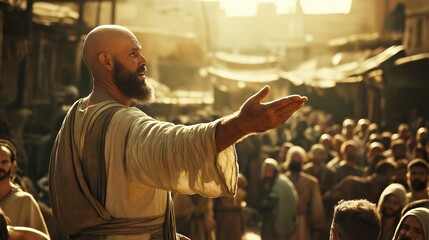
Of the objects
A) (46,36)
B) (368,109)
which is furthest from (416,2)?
(46,36)

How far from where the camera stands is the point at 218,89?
37406 millimetres

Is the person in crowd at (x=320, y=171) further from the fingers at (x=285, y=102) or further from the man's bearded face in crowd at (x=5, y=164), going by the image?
the fingers at (x=285, y=102)

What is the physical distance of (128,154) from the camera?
3.81 meters

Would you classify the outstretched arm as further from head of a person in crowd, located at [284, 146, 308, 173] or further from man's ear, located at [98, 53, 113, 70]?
head of a person in crowd, located at [284, 146, 308, 173]

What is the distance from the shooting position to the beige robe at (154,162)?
3.52 metres

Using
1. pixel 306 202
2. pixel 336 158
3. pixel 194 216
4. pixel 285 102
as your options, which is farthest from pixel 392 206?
pixel 336 158

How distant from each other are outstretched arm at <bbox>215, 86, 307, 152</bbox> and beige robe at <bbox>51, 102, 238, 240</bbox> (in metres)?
0.10

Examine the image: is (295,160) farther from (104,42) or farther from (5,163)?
(104,42)

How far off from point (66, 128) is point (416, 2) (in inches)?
1204

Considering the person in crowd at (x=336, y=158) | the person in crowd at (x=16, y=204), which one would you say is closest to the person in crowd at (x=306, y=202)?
the person in crowd at (x=336, y=158)

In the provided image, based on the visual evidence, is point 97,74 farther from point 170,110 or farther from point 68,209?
point 170,110

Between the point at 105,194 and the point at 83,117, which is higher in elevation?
the point at 83,117

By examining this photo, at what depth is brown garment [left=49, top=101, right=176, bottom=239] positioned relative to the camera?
397cm

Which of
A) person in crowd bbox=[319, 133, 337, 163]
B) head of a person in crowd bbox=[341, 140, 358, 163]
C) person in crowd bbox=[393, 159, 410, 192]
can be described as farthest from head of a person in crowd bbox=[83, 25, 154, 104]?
person in crowd bbox=[319, 133, 337, 163]
